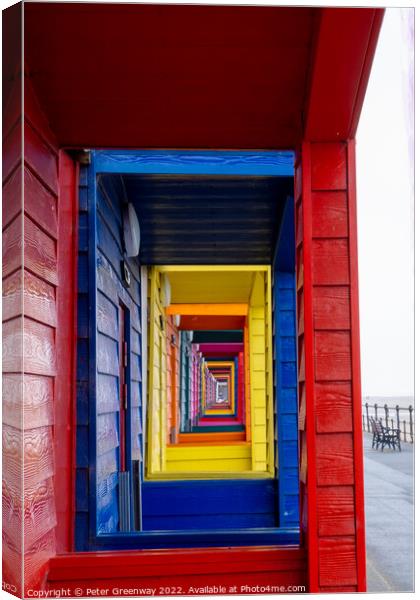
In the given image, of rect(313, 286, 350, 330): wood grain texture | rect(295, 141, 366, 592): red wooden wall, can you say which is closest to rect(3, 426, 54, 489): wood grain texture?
rect(295, 141, 366, 592): red wooden wall

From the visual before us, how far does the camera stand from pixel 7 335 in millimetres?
2002

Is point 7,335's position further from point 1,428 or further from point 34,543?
point 34,543

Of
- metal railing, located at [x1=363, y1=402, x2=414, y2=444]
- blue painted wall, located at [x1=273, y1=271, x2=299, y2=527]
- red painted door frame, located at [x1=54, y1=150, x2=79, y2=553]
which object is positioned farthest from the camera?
metal railing, located at [x1=363, y1=402, x2=414, y2=444]

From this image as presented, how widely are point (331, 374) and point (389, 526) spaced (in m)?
5.10

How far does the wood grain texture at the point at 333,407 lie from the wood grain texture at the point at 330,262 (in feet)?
1.23

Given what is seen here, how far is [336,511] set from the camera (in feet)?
7.34

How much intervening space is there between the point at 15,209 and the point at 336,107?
114cm

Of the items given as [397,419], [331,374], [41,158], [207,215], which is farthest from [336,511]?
[397,419]

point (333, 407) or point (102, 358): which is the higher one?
point (102, 358)

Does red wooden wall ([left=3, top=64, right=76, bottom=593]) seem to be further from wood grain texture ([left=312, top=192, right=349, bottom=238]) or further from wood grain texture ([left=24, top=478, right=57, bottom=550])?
wood grain texture ([left=312, top=192, right=349, bottom=238])

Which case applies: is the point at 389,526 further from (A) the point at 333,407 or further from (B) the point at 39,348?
(B) the point at 39,348

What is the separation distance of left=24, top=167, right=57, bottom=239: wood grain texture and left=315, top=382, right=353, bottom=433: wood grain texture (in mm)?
1145

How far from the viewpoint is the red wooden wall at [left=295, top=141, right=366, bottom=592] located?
7.31 feet

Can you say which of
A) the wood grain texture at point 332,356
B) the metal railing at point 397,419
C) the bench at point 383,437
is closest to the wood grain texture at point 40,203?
the wood grain texture at point 332,356
